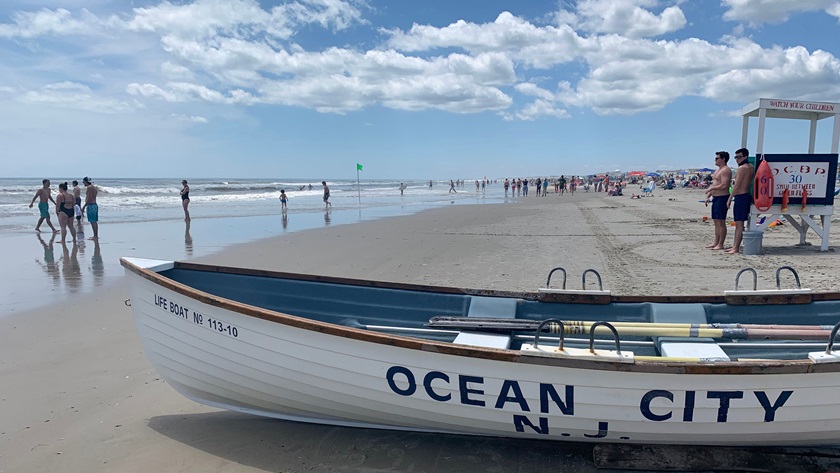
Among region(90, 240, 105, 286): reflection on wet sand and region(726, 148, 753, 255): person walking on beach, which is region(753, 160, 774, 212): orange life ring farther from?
region(90, 240, 105, 286): reflection on wet sand

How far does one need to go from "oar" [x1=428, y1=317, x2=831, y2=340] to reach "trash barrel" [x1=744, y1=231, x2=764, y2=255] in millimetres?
6738

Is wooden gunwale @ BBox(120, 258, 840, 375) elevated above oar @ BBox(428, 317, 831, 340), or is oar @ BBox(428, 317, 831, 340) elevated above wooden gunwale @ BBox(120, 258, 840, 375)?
wooden gunwale @ BBox(120, 258, 840, 375)

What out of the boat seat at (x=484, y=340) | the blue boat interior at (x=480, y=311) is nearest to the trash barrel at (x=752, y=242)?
the blue boat interior at (x=480, y=311)

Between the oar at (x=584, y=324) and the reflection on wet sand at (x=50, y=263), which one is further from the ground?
the oar at (x=584, y=324)

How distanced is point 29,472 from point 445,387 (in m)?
2.75

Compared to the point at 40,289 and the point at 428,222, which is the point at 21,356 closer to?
the point at 40,289

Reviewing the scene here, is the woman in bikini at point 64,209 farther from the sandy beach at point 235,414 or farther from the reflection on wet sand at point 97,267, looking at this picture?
the sandy beach at point 235,414

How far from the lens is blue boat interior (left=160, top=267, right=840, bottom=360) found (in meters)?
3.91

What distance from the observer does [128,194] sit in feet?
137

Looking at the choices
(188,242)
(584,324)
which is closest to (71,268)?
(188,242)

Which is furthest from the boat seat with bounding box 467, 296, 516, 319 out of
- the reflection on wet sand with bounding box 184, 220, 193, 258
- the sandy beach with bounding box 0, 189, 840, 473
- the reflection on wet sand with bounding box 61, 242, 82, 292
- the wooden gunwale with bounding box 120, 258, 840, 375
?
the reflection on wet sand with bounding box 184, 220, 193, 258

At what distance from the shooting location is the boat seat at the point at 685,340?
349cm

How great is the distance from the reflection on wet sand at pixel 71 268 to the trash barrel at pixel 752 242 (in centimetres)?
1167

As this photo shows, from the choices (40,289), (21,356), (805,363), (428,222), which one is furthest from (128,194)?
(805,363)
